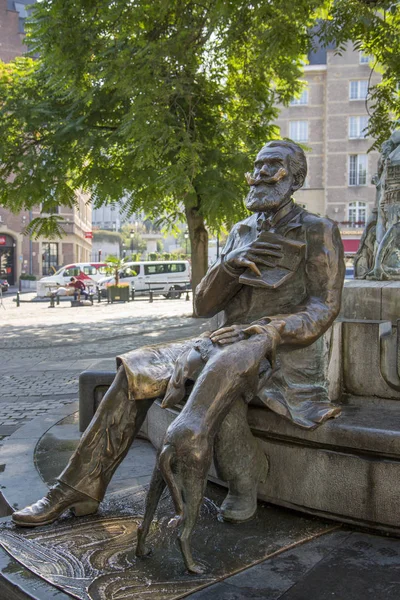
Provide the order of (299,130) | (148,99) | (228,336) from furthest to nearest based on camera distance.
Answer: (299,130), (148,99), (228,336)

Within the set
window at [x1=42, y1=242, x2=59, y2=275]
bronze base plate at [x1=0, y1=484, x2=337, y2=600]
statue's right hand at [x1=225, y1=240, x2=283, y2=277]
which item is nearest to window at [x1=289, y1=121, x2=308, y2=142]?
window at [x1=42, y1=242, x2=59, y2=275]

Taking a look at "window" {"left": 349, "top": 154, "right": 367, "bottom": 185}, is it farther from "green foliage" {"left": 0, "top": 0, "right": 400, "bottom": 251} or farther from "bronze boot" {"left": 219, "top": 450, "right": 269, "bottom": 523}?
"bronze boot" {"left": 219, "top": 450, "right": 269, "bottom": 523}

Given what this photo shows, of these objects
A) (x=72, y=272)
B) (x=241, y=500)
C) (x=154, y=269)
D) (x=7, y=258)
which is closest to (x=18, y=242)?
(x=7, y=258)

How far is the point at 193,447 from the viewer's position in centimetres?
257

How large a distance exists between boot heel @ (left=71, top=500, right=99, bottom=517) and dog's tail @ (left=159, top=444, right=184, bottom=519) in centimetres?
74

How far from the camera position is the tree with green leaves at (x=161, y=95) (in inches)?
432

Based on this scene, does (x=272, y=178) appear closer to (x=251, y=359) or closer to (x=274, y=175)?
(x=274, y=175)

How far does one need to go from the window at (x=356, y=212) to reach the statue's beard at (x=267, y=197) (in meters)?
45.0

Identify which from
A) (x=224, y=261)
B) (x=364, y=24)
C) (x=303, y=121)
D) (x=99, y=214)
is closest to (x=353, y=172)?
(x=303, y=121)

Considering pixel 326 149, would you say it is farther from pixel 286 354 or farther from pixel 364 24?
pixel 286 354

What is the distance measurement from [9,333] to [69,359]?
5458mm

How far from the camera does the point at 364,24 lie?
10.6 metres

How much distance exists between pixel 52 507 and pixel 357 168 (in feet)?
154

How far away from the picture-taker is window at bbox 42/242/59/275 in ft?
174
